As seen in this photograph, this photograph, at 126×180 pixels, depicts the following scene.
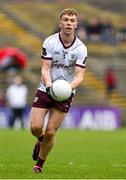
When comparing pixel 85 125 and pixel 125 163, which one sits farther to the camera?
pixel 85 125

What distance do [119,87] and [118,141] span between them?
51.8ft

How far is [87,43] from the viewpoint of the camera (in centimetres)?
4016

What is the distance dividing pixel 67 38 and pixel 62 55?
0.27 m

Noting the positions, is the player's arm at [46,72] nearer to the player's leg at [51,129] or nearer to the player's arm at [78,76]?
the player's arm at [78,76]

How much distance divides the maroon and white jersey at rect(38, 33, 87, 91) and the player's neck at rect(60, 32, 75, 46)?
5 centimetres

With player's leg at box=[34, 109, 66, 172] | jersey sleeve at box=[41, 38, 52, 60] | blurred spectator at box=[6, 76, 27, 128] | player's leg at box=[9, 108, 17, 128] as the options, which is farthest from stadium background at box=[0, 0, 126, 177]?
jersey sleeve at box=[41, 38, 52, 60]

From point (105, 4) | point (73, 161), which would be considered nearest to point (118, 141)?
point (73, 161)

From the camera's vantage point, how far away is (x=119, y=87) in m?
38.0

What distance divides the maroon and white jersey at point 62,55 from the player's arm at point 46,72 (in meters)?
0.06

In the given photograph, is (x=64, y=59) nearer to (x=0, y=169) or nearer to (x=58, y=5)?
(x=0, y=169)

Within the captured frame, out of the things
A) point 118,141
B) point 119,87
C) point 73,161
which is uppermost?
point 73,161

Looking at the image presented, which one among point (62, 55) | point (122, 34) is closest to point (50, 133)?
point (62, 55)

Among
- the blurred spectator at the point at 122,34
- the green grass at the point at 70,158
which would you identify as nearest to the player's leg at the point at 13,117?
the green grass at the point at 70,158

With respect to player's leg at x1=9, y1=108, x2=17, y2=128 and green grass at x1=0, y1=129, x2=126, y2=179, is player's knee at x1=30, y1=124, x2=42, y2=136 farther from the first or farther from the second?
Result: player's leg at x1=9, y1=108, x2=17, y2=128
